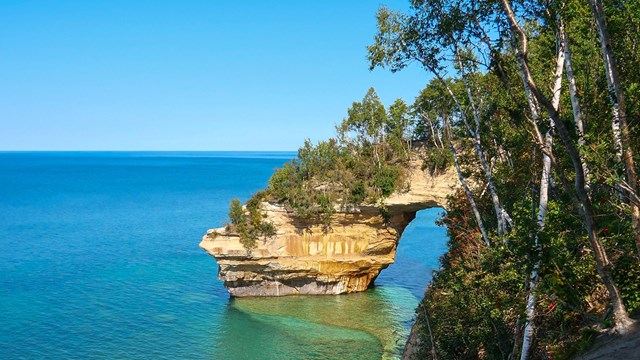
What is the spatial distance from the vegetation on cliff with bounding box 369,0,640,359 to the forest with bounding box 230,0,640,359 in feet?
0.14

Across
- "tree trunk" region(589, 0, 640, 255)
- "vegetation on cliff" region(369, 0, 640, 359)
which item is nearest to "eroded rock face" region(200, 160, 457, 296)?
"vegetation on cliff" region(369, 0, 640, 359)

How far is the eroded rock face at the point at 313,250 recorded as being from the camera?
112 feet

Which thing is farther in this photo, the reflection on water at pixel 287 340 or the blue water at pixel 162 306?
the blue water at pixel 162 306

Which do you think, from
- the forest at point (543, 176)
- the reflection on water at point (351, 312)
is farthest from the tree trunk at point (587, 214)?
the reflection on water at point (351, 312)

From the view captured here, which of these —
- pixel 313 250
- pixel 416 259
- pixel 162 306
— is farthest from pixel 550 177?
pixel 416 259

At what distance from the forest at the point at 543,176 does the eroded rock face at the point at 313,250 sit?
9863mm

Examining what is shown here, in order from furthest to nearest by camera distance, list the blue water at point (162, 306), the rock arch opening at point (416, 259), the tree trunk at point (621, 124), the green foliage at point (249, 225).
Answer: the rock arch opening at point (416, 259), the green foliage at point (249, 225), the blue water at point (162, 306), the tree trunk at point (621, 124)

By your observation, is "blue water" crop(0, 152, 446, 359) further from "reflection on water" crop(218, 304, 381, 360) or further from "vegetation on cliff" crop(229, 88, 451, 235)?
"vegetation on cliff" crop(229, 88, 451, 235)

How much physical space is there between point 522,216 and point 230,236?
84.5 ft

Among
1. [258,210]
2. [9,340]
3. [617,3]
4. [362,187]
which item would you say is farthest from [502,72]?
[9,340]

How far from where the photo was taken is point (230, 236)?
3434 centimetres

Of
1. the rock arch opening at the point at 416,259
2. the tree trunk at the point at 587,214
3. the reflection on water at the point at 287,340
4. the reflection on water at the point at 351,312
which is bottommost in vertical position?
the reflection on water at the point at 287,340

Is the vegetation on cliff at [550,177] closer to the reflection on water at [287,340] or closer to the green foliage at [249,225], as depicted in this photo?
the reflection on water at [287,340]

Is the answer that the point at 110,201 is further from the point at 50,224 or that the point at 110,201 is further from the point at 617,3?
the point at 617,3
